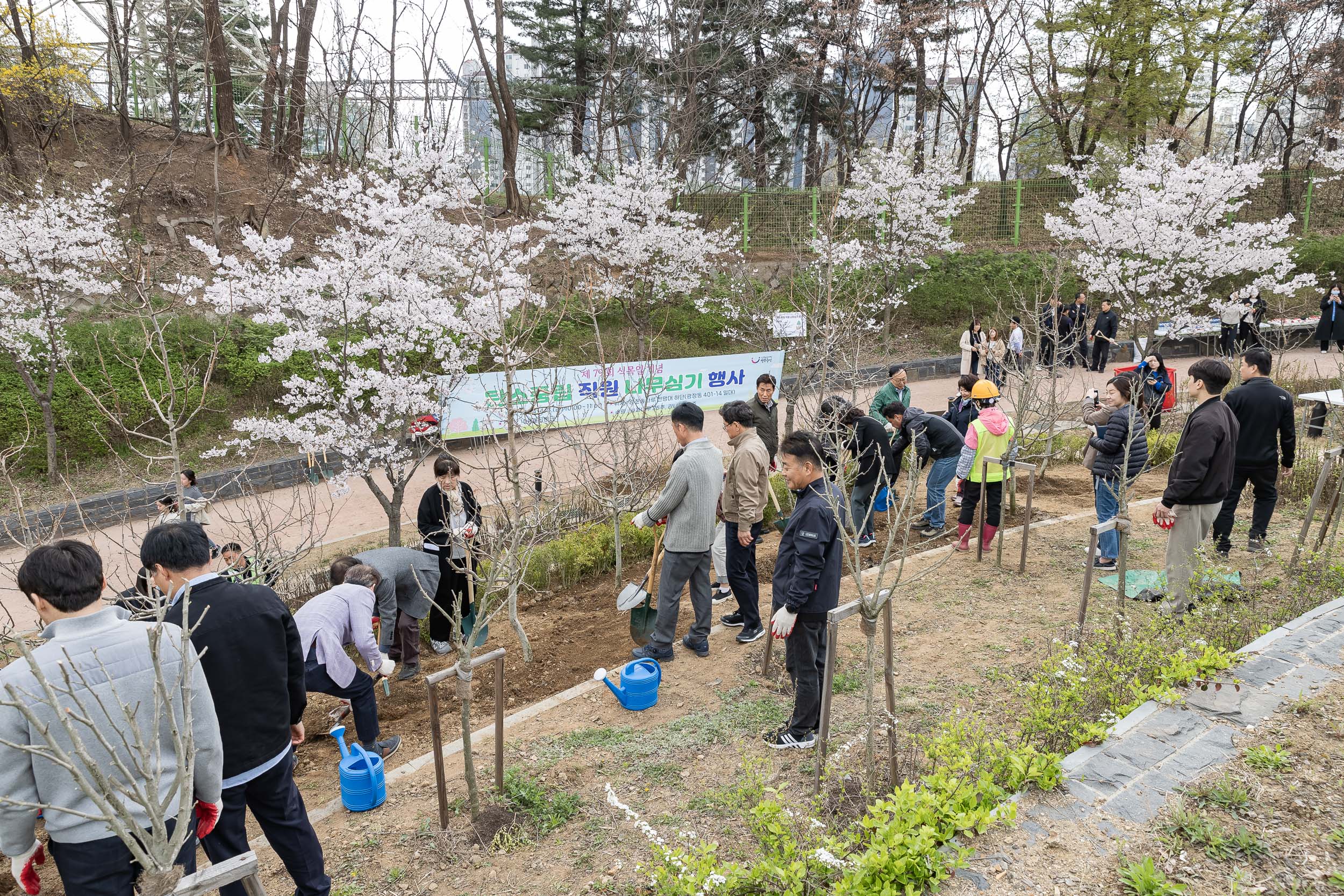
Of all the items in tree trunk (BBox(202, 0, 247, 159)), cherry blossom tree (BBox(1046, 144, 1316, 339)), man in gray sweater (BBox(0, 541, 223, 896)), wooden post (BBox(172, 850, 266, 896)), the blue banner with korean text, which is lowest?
wooden post (BBox(172, 850, 266, 896))

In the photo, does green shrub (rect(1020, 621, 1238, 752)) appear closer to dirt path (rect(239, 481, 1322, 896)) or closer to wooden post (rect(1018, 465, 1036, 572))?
dirt path (rect(239, 481, 1322, 896))

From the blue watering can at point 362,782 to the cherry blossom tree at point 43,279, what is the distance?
9055 mm

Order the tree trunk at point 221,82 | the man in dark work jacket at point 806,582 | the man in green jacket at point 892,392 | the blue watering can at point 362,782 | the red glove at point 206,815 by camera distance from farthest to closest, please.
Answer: the tree trunk at point 221,82 → the man in green jacket at point 892,392 → the man in dark work jacket at point 806,582 → the blue watering can at point 362,782 → the red glove at point 206,815

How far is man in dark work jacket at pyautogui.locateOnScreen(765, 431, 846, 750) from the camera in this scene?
4160 mm

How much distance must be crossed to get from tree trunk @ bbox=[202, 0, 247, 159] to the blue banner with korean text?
35.1 feet

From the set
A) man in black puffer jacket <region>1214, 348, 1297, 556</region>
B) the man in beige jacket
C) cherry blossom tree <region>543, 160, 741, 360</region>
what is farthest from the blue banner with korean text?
man in black puffer jacket <region>1214, 348, 1297, 556</region>

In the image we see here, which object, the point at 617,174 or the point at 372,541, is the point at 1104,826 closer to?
the point at 372,541

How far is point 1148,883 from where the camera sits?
2.76 metres

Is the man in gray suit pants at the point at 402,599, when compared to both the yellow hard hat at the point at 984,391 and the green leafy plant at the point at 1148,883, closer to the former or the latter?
the green leafy plant at the point at 1148,883

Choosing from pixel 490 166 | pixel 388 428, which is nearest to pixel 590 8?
pixel 490 166

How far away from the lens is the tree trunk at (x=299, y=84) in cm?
1723

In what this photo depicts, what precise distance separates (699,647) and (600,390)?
19.3 ft

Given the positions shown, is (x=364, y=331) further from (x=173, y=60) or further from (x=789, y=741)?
(x=173, y=60)

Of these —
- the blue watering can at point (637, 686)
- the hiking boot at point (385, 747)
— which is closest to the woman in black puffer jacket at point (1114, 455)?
the blue watering can at point (637, 686)
